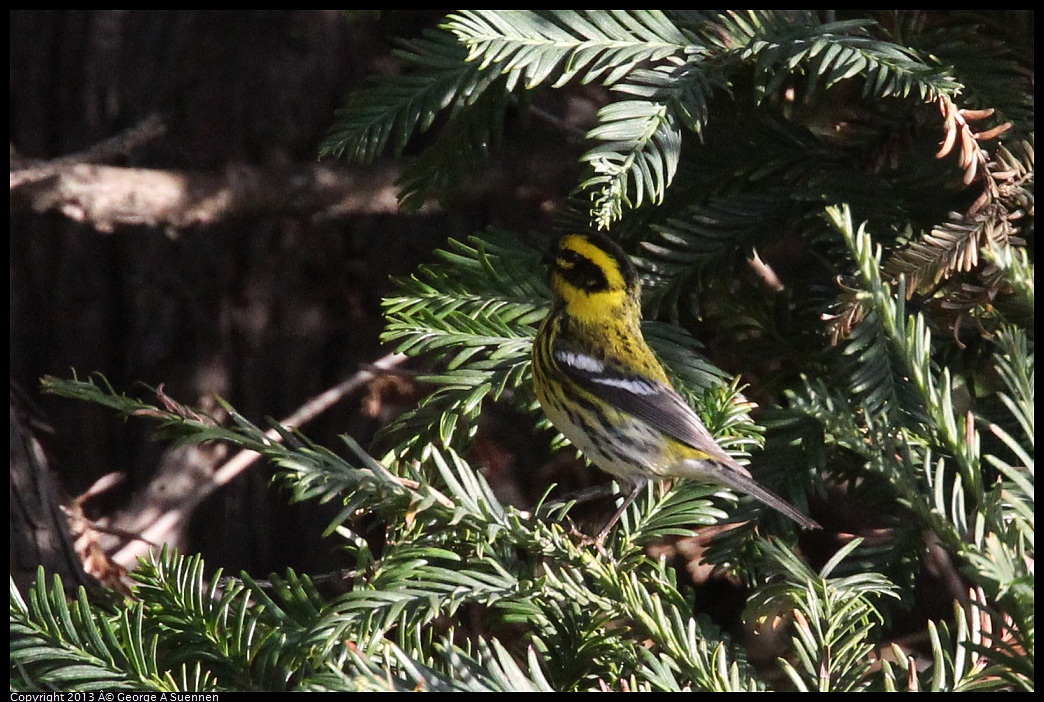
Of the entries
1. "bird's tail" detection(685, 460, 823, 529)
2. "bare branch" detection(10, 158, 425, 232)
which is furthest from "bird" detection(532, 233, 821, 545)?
"bare branch" detection(10, 158, 425, 232)

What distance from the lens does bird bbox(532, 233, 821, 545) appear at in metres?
1.56

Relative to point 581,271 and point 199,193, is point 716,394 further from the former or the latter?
point 199,193

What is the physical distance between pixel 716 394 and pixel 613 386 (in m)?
0.60

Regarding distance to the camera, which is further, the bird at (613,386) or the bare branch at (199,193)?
the bare branch at (199,193)

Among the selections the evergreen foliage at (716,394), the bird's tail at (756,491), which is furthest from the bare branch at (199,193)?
the bird's tail at (756,491)

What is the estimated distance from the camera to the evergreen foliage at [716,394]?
3.15 feet

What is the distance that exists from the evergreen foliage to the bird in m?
0.05

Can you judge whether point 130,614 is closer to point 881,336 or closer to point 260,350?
point 881,336

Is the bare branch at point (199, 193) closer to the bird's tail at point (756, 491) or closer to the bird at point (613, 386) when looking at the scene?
the bird at point (613, 386)

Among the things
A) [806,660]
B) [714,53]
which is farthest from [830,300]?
[806,660]

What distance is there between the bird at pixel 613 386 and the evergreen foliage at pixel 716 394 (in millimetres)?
55

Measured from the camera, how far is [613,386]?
198 centimetres

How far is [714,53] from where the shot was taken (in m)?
1.41

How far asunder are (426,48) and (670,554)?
97cm
